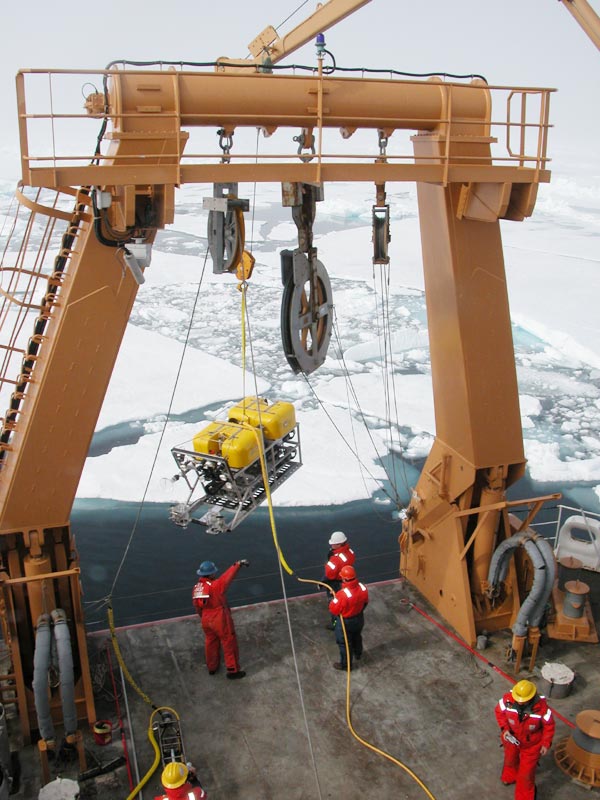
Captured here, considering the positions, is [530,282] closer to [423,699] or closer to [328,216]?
[328,216]

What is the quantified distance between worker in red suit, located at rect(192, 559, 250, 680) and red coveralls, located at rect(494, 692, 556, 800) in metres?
2.20

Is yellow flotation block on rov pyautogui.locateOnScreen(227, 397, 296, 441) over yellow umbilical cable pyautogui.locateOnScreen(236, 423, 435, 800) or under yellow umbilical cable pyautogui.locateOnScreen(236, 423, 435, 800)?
over

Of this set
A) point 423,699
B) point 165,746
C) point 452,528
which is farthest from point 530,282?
point 165,746

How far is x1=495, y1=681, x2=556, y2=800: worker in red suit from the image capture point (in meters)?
4.73

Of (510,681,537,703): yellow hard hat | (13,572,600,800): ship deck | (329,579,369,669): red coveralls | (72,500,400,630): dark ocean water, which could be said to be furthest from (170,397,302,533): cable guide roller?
(72,500,400,630): dark ocean water

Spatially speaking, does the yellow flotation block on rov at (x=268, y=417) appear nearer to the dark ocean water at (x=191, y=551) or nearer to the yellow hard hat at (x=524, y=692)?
the yellow hard hat at (x=524, y=692)

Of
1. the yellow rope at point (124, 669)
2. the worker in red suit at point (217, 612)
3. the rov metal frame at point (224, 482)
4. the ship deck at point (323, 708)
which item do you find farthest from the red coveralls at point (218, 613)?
the yellow rope at point (124, 669)

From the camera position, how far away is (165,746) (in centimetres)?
534

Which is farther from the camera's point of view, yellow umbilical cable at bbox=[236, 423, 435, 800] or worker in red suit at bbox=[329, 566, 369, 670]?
worker in red suit at bbox=[329, 566, 369, 670]

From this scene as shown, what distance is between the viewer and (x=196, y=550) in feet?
31.9

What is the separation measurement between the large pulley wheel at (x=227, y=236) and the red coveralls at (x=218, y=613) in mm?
2415

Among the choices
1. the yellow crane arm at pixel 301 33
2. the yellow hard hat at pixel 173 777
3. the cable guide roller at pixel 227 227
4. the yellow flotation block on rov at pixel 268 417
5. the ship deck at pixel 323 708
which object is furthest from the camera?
the yellow crane arm at pixel 301 33

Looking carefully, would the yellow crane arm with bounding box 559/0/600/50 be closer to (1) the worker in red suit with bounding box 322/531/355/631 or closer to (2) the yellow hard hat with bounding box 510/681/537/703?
(1) the worker in red suit with bounding box 322/531/355/631

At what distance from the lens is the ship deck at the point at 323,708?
512 centimetres
